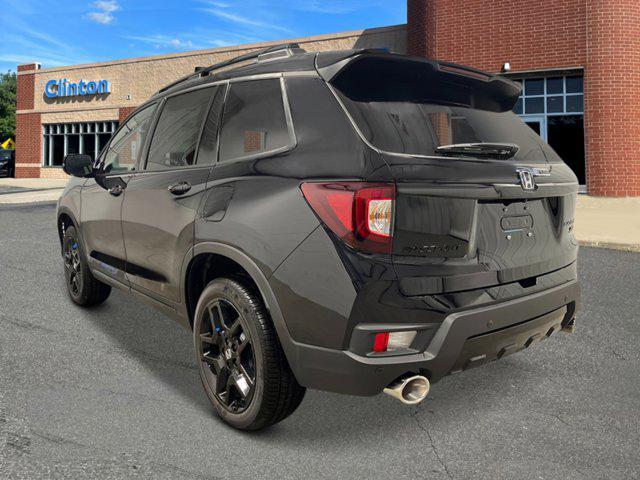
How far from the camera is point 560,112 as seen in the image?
55.0 feet

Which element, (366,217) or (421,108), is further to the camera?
(421,108)

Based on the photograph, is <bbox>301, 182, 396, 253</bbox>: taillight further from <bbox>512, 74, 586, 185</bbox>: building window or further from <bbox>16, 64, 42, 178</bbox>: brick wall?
<bbox>16, 64, 42, 178</bbox>: brick wall

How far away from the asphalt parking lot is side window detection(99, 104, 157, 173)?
1355 mm

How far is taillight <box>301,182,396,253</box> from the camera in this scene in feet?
7.93

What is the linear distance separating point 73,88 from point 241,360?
32.6 m

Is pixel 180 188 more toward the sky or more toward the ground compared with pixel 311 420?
more toward the sky

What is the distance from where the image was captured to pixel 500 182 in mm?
2695

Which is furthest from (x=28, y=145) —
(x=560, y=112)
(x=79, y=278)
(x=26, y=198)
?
(x=79, y=278)

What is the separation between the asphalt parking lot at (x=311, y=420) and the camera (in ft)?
8.70

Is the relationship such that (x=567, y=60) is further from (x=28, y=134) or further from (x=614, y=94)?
(x=28, y=134)

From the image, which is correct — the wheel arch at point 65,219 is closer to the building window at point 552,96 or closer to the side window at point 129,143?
the side window at point 129,143

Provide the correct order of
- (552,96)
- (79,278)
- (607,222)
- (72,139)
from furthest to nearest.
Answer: (72,139), (552,96), (607,222), (79,278)

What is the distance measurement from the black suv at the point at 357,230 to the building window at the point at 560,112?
581 inches

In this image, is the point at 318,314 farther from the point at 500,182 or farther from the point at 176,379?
the point at 176,379
